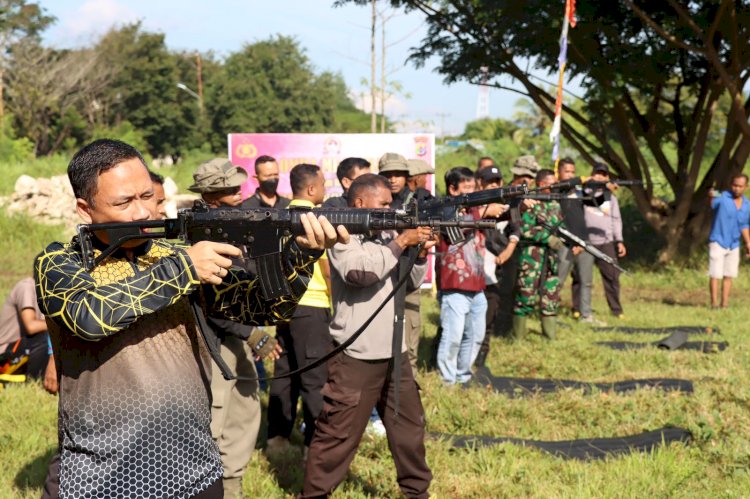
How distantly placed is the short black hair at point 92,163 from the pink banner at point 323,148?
934 cm

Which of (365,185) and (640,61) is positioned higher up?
(640,61)

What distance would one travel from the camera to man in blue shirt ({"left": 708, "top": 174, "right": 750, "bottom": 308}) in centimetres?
1135

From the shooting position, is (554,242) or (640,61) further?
(640,61)

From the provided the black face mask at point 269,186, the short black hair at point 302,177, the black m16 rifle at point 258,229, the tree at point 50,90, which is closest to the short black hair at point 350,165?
the short black hair at point 302,177

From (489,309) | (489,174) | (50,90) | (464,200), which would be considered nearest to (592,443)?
(464,200)

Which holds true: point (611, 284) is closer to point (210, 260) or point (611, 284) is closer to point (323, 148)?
Answer: point (323, 148)

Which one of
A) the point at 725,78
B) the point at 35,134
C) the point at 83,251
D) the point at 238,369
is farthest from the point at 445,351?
the point at 35,134

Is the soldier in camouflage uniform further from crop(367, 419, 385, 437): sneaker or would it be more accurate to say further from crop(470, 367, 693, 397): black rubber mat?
crop(367, 419, 385, 437): sneaker

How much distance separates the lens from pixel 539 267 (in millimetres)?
8617

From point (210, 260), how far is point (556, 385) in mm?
5309

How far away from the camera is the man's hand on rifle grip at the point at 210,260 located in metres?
2.32

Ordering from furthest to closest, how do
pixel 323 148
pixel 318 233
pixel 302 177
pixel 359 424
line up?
pixel 323 148 < pixel 302 177 < pixel 359 424 < pixel 318 233

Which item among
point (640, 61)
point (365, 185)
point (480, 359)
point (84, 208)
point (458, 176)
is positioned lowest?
point (480, 359)

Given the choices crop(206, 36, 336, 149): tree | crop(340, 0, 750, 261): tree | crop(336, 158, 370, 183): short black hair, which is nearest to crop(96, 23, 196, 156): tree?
crop(206, 36, 336, 149): tree
